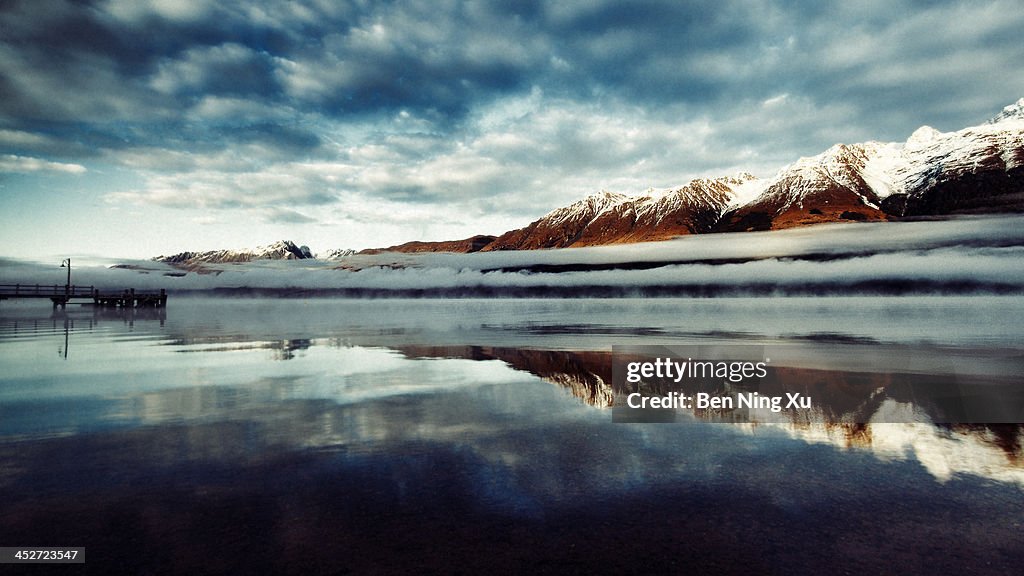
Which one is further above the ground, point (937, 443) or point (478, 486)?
point (937, 443)

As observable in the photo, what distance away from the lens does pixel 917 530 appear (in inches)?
325

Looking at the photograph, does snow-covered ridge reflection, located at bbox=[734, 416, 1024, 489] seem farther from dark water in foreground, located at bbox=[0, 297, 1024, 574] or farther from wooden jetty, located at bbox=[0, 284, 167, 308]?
wooden jetty, located at bbox=[0, 284, 167, 308]

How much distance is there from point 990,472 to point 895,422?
4400 millimetres

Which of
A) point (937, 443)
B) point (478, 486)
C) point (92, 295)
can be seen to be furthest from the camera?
point (92, 295)

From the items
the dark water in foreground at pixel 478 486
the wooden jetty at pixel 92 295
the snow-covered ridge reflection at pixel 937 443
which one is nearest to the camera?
the dark water in foreground at pixel 478 486

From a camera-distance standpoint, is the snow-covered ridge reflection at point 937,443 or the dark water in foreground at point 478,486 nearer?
the dark water in foreground at point 478,486

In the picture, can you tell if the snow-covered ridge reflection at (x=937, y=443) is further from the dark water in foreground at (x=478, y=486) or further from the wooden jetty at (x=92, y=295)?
the wooden jetty at (x=92, y=295)

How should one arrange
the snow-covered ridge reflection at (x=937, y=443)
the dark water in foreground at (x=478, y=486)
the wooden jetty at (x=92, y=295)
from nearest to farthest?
the dark water in foreground at (x=478, y=486) → the snow-covered ridge reflection at (x=937, y=443) → the wooden jetty at (x=92, y=295)

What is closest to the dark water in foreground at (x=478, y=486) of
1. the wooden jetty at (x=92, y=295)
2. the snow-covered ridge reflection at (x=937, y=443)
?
the snow-covered ridge reflection at (x=937, y=443)

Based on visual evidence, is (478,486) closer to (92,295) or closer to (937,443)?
(937,443)

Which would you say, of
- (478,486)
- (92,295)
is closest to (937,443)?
(478,486)

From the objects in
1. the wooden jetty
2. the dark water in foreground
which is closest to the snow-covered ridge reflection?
the dark water in foreground

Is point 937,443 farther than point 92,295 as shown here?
No

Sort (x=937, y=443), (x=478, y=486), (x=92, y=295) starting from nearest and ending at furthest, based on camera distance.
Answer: (x=478, y=486)
(x=937, y=443)
(x=92, y=295)
